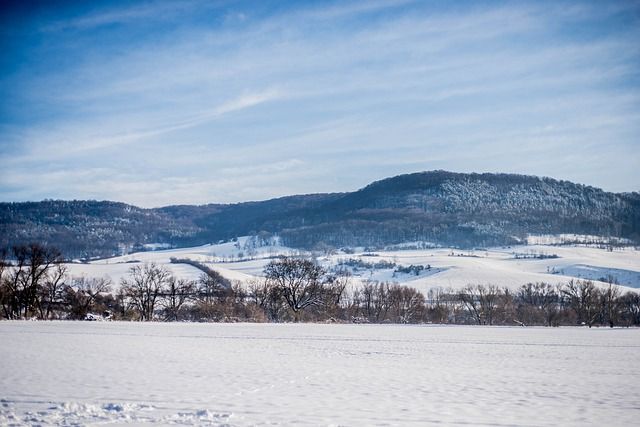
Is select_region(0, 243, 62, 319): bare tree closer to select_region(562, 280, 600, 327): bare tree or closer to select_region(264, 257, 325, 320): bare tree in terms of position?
select_region(264, 257, 325, 320): bare tree

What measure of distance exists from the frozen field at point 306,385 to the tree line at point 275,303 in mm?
32001

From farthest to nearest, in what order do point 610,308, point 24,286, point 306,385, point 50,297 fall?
point 610,308 < point 50,297 < point 24,286 < point 306,385

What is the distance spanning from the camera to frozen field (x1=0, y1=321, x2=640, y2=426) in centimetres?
1084

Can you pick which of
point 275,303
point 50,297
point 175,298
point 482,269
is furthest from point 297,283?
point 482,269

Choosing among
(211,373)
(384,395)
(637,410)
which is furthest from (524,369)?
(211,373)

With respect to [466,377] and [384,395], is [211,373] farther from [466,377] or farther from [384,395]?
[466,377]

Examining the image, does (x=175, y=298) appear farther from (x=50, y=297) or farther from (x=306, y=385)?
(x=306, y=385)

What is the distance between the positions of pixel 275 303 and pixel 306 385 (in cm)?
5161

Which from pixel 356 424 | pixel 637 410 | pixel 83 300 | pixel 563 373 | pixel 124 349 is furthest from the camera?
pixel 83 300

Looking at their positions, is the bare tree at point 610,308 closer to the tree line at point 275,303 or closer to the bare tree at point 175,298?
the tree line at point 275,303

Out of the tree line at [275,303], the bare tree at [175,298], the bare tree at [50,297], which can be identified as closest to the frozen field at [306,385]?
the tree line at [275,303]

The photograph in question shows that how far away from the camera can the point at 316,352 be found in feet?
81.1

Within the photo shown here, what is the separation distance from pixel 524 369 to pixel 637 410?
724 centimetres

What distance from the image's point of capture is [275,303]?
216 ft
